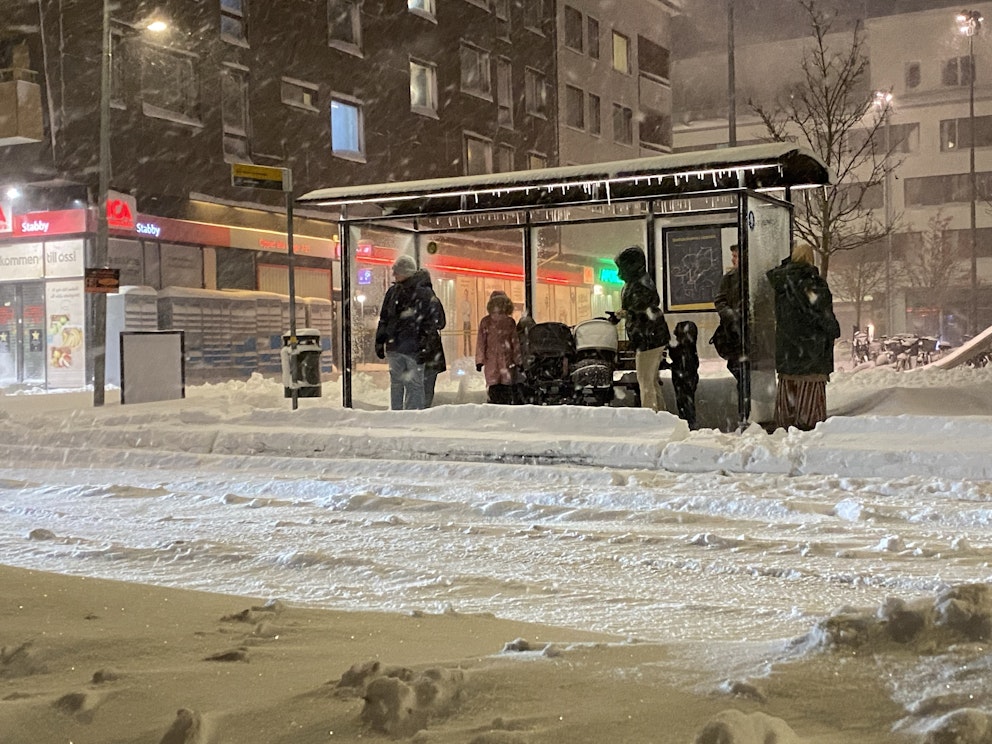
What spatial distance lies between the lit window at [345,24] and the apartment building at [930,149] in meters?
32.9

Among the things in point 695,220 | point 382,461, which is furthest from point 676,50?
point 382,461

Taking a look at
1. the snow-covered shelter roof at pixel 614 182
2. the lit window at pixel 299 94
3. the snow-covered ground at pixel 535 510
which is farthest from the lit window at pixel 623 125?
the snow-covered ground at pixel 535 510

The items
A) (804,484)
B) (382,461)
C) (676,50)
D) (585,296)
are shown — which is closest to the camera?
(804,484)

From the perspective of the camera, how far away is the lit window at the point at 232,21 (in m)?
27.9

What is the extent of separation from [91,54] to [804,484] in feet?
65.5

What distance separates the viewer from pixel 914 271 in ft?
198

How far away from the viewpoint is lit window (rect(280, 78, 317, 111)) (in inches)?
1167

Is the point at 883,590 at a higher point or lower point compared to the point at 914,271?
lower

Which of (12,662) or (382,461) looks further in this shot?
(382,461)

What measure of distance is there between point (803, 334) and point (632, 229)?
525cm

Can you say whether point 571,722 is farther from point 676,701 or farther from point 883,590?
point 883,590

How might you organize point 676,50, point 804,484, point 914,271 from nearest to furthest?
point 804,484
point 914,271
point 676,50

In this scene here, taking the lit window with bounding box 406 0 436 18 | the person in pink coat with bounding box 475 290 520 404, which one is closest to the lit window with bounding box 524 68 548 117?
the lit window with bounding box 406 0 436 18

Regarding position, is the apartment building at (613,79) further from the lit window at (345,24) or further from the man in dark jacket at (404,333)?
the man in dark jacket at (404,333)
